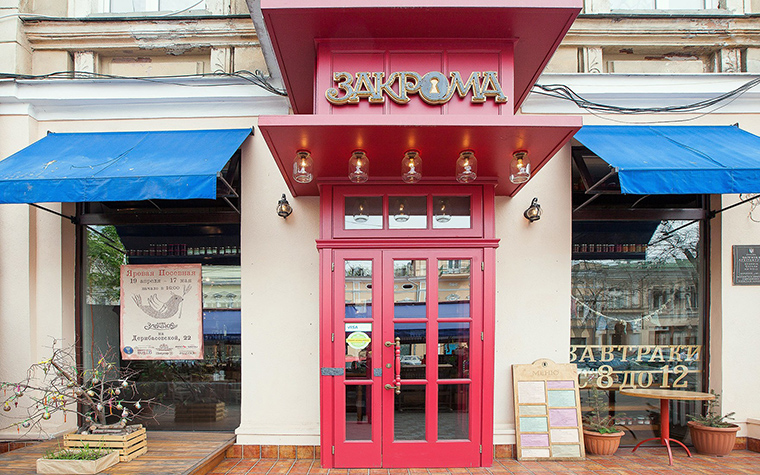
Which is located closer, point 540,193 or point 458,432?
point 458,432

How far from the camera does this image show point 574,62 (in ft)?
21.0

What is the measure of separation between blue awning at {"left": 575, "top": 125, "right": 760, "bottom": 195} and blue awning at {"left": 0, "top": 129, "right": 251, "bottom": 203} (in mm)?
4250

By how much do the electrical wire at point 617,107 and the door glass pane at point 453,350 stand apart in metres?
3.18

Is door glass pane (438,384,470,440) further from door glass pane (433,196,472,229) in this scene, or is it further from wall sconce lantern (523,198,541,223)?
wall sconce lantern (523,198,541,223)

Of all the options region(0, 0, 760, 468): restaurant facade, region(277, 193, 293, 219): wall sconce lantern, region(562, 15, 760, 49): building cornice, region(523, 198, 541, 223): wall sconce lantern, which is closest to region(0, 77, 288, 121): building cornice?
region(0, 0, 760, 468): restaurant facade

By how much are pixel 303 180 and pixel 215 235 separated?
231cm

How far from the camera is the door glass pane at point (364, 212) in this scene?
5379 millimetres

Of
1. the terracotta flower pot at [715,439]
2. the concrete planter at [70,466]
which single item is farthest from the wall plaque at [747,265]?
the concrete planter at [70,466]

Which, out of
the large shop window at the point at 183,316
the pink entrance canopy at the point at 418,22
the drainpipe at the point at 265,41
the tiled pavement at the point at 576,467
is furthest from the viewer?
the large shop window at the point at 183,316

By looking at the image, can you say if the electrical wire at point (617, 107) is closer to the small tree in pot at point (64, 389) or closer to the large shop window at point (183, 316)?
the large shop window at point (183, 316)

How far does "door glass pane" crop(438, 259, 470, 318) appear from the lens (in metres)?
5.38

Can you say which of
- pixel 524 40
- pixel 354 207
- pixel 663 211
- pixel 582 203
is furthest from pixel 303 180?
pixel 663 211

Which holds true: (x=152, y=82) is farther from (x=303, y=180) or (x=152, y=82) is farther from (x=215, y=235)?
(x=303, y=180)

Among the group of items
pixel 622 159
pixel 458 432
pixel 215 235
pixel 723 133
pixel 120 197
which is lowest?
pixel 458 432
